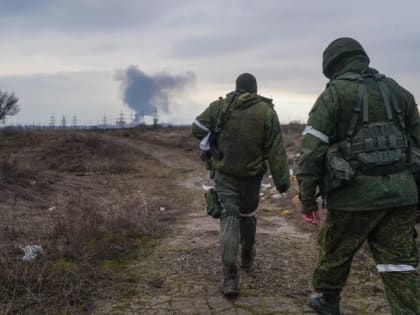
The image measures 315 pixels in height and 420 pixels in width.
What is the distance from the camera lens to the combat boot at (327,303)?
349cm

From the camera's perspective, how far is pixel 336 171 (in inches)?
120

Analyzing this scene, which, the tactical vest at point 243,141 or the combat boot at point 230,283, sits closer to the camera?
the combat boot at point 230,283

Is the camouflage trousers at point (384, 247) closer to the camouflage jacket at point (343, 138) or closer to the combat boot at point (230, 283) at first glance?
the camouflage jacket at point (343, 138)

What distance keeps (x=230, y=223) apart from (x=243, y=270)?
0.76 meters

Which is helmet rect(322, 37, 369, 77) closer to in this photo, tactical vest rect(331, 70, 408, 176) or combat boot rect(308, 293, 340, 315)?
tactical vest rect(331, 70, 408, 176)

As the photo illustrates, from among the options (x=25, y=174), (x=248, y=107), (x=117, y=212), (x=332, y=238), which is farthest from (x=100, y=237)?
(x=25, y=174)

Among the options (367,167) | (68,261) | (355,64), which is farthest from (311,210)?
(68,261)

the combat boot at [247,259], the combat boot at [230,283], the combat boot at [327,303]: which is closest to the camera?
the combat boot at [327,303]

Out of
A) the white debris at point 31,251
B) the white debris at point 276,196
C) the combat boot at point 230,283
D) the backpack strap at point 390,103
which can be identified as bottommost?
the white debris at point 276,196

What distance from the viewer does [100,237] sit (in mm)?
5383

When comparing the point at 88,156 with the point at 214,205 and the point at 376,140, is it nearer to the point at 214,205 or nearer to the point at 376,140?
the point at 214,205

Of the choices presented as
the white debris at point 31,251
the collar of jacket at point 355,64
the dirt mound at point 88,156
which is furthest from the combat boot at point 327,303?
the dirt mound at point 88,156

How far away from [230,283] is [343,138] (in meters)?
1.58

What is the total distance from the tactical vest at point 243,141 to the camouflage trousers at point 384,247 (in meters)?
1.04
